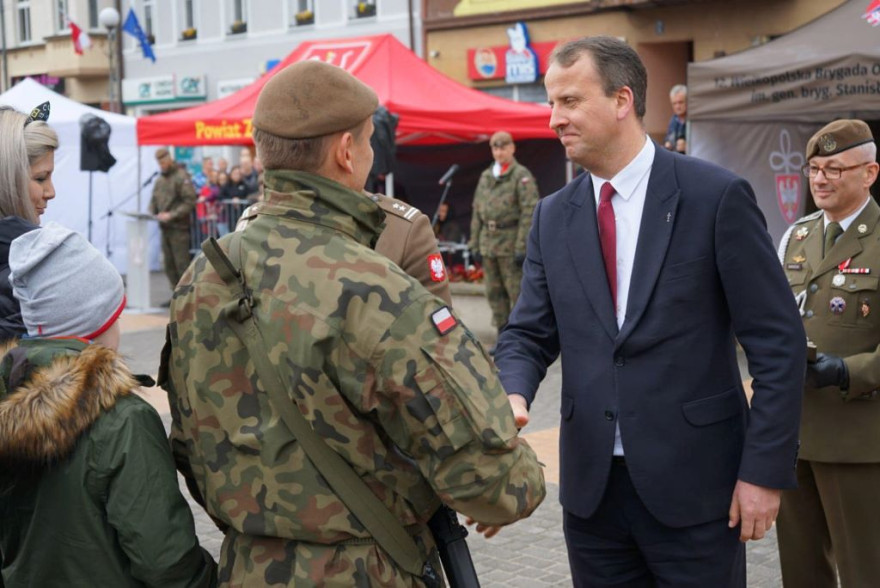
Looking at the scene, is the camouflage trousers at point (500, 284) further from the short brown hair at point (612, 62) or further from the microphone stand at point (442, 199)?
the short brown hair at point (612, 62)

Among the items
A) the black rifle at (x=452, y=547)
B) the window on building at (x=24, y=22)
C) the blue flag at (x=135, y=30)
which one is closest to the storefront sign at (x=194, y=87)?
the blue flag at (x=135, y=30)

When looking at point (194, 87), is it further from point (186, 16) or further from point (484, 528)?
point (484, 528)

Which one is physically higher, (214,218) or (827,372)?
(827,372)

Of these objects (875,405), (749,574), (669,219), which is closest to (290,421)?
(669,219)

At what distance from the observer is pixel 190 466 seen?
245 cm

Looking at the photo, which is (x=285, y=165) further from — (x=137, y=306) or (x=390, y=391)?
(x=137, y=306)

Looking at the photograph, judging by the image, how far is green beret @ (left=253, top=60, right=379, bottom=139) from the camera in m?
2.20

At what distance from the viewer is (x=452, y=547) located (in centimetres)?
237

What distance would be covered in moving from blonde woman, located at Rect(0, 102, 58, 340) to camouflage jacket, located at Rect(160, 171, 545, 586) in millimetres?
1266

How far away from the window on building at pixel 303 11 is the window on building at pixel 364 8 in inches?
54.8

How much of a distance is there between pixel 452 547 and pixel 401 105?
430 inches

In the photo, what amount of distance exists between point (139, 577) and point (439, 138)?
14919 mm

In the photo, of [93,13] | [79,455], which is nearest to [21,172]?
[79,455]

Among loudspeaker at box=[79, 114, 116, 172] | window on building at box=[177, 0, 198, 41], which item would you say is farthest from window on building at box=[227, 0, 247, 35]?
loudspeaker at box=[79, 114, 116, 172]
